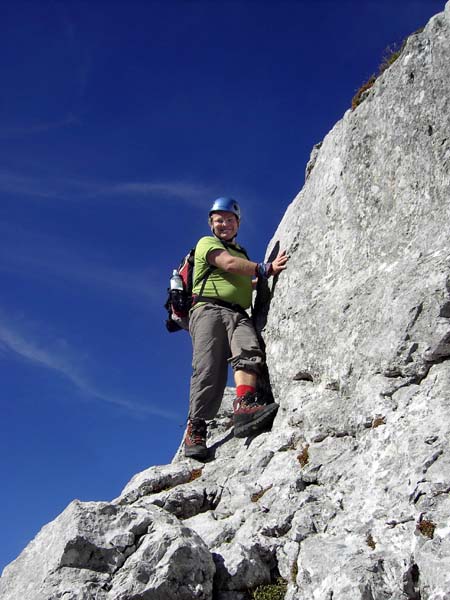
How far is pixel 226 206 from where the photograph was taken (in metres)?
14.1

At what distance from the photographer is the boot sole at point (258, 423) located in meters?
11.3

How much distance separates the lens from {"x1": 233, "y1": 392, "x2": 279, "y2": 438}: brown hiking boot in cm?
1130

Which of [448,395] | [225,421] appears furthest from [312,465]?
[225,421]

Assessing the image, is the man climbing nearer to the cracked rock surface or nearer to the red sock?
the red sock

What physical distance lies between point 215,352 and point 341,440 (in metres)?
4.21

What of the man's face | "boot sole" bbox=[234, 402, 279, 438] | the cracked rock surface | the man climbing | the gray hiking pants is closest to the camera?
the cracked rock surface

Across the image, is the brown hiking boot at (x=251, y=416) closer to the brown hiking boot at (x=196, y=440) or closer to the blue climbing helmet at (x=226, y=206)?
the brown hiking boot at (x=196, y=440)

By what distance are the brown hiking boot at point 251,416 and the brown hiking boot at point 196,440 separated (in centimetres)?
92

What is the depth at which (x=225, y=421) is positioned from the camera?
14016 mm

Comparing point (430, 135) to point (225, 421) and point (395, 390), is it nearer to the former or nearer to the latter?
point (395, 390)

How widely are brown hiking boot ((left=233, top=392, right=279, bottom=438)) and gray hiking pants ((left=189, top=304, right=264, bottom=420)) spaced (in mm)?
831

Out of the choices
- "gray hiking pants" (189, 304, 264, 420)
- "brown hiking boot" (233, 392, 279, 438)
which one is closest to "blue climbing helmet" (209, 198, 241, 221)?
"gray hiking pants" (189, 304, 264, 420)

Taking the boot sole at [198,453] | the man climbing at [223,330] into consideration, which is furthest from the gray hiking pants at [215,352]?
→ the boot sole at [198,453]

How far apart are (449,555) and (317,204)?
25.0 ft
